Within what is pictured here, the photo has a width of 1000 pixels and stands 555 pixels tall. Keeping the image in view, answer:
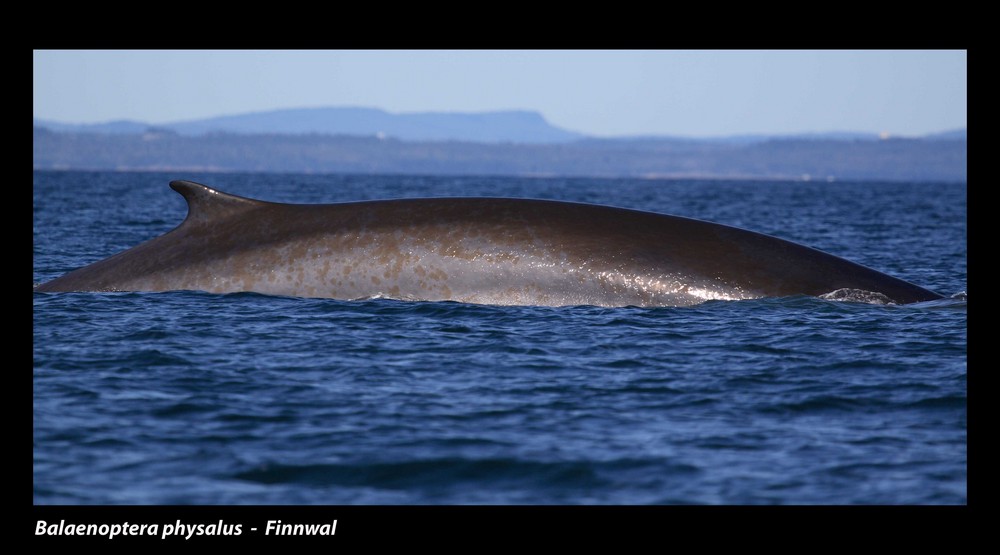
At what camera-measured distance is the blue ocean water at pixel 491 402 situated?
9.63 meters

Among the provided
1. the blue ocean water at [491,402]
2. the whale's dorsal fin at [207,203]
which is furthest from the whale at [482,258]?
the blue ocean water at [491,402]

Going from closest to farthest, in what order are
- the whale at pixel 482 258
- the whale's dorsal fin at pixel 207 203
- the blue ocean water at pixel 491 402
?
the blue ocean water at pixel 491 402
the whale at pixel 482 258
the whale's dorsal fin at pixel 207 203

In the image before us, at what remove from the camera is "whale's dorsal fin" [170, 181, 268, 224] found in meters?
17.1

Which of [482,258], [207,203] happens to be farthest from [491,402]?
[207,203]

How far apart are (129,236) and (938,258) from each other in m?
17.7

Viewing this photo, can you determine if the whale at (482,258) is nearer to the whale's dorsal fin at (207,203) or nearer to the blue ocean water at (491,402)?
the whale's dorsal fin at (207,203)

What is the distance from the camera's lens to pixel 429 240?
16.4 m

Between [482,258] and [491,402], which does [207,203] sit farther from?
[491,402]

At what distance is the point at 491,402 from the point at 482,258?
4564mm

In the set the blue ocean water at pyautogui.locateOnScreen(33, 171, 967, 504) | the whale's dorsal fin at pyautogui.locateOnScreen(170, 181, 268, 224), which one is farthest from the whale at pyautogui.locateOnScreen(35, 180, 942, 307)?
the blue ocean water at pyautogui.locateOnScreen(33, 171, 967, 504)

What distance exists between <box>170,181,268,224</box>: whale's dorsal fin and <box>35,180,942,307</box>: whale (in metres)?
0.01

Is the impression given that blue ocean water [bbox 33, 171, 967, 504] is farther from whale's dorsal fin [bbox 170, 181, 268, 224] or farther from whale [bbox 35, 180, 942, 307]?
whale's dorsal fin [bbox 170, 181, 268, 224]

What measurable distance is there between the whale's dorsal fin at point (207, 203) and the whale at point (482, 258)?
1 centimetres
